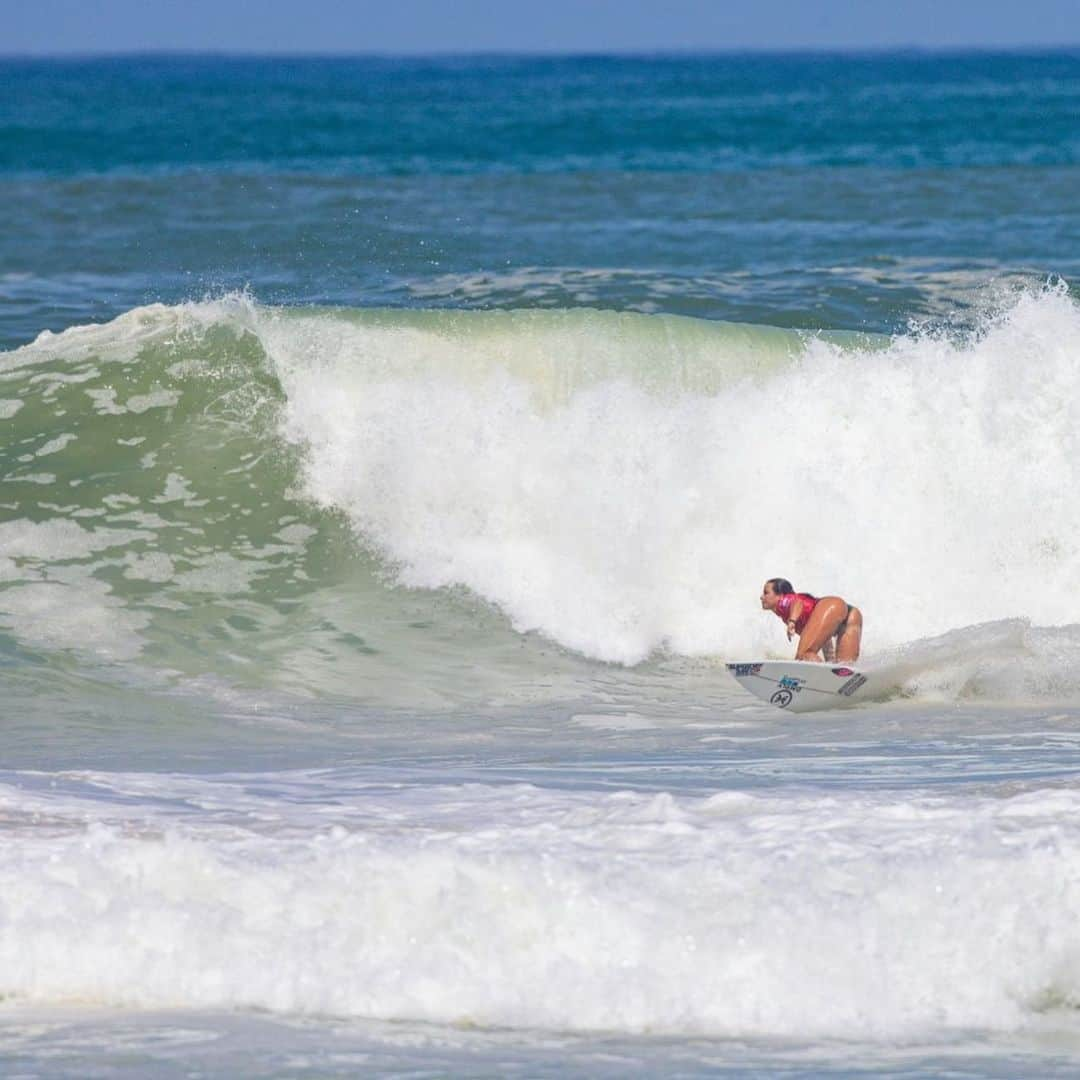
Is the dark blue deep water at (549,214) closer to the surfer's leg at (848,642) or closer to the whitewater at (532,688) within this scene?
the whitewater at (532,688)

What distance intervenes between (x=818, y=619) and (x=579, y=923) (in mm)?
4650

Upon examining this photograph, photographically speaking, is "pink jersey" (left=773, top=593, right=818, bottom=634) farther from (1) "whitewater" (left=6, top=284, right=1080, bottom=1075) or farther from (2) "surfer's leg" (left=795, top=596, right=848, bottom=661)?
(1) "whitewater" (left=6, top=284, right=1080, bottom=1075)

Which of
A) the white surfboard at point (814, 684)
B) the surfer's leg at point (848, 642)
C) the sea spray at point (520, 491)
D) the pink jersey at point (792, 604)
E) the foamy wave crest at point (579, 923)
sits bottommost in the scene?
the foamy wave crest at point (579, 923)

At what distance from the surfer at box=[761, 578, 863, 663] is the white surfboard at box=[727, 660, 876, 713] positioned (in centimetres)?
63

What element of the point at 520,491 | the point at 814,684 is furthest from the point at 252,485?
the point at 814,684

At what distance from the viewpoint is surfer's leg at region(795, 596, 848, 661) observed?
31.9ft

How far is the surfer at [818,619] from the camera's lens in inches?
388

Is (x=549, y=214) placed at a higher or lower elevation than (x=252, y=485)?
higher

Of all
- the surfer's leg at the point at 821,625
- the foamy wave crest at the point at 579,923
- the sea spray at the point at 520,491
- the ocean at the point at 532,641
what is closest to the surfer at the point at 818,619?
the surfer's leg at the point at 821,625

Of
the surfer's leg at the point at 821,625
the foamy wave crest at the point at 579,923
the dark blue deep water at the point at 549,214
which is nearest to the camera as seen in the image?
the foamy wave crest at the point at 579,923

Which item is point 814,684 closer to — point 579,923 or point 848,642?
point 848,642

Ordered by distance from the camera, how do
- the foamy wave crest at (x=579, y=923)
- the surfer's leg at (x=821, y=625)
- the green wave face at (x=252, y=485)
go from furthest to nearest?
the green wave face at (x=252, y=485) → the surfer's leg at (x=821, y=625) → the foamy wave crest at (x=579, y=923)

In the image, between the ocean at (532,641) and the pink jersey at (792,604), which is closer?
the ocean at (532,641)

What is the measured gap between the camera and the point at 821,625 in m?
9.88
